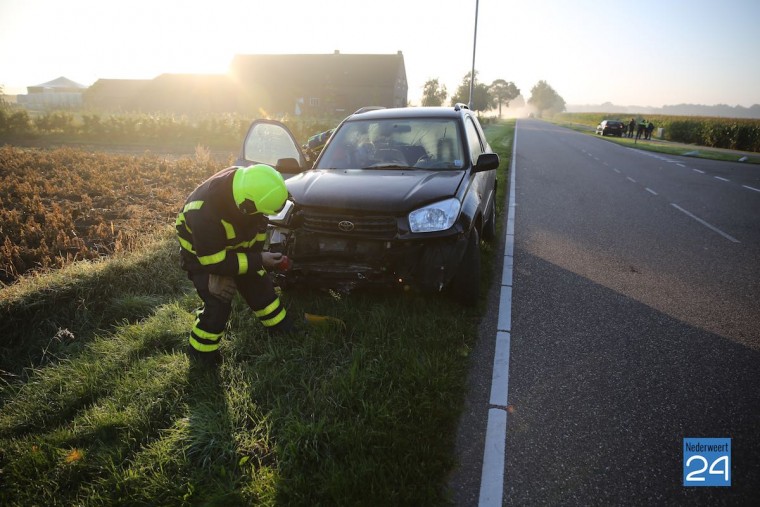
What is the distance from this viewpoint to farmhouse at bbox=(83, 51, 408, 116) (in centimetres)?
4750

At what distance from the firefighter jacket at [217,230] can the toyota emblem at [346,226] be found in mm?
660

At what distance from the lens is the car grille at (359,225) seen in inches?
135

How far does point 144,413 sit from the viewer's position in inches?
106

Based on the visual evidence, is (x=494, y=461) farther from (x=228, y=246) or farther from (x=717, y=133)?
(x=717, y=133)

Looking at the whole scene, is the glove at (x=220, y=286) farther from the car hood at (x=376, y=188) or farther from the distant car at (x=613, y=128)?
the distant car at (x=613, y=128)

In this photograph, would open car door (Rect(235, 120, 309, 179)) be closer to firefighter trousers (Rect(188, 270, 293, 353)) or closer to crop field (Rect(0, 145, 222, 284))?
crop field (Rect(0, 145, 222, 284))

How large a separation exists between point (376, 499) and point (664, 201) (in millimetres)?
9896

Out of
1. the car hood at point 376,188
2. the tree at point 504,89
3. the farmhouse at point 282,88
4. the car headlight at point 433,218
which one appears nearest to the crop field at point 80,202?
the car hood at point 376,188

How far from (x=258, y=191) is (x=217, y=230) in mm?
468

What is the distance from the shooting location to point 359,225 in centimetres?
347

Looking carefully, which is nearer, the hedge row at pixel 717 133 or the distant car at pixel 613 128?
the hedge row at pixel 717 133

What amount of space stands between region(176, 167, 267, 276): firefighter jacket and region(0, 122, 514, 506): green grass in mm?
731

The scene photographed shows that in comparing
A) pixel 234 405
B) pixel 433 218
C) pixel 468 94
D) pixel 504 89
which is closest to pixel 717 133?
pixel 468 94

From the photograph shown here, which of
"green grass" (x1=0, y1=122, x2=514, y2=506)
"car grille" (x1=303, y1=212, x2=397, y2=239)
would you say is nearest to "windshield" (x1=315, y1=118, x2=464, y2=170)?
"car grille" (x1=303, y1=212, x2=397, y2=239)
